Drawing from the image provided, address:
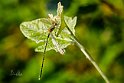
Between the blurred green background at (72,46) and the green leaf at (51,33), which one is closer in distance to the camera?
the green leaf at (51,33)

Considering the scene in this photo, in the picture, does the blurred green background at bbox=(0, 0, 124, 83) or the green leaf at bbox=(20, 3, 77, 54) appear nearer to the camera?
the green leaf at bbox=(20, 3, 77, 54)

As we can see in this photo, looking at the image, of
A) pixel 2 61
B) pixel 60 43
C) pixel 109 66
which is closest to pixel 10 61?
pixel 2 61

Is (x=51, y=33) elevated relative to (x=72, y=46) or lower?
lower

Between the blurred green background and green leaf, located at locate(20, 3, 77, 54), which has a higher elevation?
the blurred green background

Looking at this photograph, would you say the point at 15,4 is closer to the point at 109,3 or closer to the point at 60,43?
the point at 109,3

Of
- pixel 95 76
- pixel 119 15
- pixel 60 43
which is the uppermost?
pixel 119 15

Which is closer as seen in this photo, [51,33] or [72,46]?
[51,33]

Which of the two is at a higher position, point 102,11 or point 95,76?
point 102,11

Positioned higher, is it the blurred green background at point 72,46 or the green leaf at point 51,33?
the blurred green background at point 72,46
